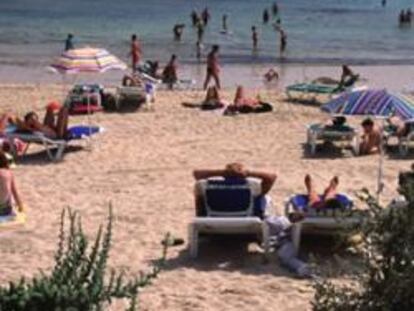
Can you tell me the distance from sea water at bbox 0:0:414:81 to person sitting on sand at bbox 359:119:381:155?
15581mm

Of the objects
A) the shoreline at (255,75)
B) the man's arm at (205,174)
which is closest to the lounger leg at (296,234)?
the man's arm at (205,174)

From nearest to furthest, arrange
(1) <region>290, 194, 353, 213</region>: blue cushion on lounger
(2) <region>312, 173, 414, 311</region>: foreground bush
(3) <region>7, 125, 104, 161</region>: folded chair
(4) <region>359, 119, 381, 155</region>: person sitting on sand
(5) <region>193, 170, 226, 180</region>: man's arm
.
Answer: (2) <region>312, 173, 414, 311</region>: foreground bush → (1) <region>290, 194, 353, 213</region>: blue cushion on lounger → (5) <region>193, 170, 226, 180</region>: man's arm → (3) <region>7, 125, 104, 161</region>: folded chair → (4) <region>359, 119, 381, 155</region>: person sitting on sand

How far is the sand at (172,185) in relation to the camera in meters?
8.12

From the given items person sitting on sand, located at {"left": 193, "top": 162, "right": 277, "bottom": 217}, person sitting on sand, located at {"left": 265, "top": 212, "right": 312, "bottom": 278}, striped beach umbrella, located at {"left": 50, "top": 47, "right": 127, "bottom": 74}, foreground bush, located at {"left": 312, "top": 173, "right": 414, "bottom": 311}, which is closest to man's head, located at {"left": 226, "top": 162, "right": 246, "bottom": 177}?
person sitting on sand, located at {"left": 193, "top": 162, "right": 277, "bottom": 217}

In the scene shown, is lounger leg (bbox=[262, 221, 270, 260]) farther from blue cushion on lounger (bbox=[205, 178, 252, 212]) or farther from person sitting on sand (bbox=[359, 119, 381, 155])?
person sitting on sand (bbox=[359, 119, 381, 155])

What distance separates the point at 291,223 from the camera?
28.9ft

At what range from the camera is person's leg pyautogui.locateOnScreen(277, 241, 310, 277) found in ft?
27.5

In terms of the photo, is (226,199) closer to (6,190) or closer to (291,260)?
(291,260)

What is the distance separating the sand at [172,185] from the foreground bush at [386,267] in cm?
234

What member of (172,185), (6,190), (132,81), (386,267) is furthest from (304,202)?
(132,81)

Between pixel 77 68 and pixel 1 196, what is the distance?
5144 mm

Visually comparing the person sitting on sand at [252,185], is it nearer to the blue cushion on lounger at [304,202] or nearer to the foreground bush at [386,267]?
the blue cushion on lounger at [304,202]

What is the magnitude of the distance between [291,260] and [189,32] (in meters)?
39.8

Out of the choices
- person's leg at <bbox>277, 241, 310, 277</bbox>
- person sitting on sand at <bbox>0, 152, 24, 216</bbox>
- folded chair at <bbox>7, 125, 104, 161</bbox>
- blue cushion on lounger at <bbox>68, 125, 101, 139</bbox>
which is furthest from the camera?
blue cushion on lounger at <bbox>68, 125, 101, 139</bbox>
